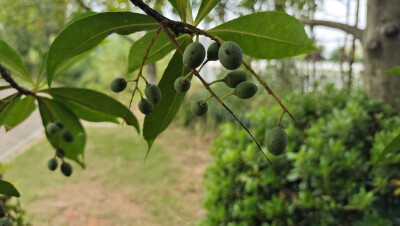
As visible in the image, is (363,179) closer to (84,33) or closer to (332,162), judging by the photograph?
(332,162)

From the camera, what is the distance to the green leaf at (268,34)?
1.86ft

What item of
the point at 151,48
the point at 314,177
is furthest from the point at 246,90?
the point at 314,177

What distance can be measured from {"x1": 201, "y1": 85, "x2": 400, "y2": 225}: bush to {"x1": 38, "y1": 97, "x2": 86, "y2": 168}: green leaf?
0.86 meters

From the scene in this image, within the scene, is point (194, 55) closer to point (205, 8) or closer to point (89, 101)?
point (205, 8)

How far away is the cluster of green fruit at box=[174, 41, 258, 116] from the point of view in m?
0.44

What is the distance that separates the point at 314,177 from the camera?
177cm

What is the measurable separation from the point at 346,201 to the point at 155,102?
154 cm

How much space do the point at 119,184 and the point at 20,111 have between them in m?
4.37

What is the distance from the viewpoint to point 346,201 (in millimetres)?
1797

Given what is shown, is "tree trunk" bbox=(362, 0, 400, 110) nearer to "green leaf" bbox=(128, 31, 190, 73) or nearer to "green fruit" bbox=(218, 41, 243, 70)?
"green leaf" bbox=(128, 31, 190, 73)

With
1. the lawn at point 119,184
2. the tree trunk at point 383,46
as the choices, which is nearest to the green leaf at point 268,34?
the tree trunk at point 383,46

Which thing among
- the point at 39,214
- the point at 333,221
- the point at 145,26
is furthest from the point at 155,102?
the point at 39,214

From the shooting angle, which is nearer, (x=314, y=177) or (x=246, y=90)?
(x=246, y=90)

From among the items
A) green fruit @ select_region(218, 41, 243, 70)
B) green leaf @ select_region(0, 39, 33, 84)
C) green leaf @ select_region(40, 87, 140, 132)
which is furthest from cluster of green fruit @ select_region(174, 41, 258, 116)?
green leaf @ select_region(0, 39, 33, 84)
